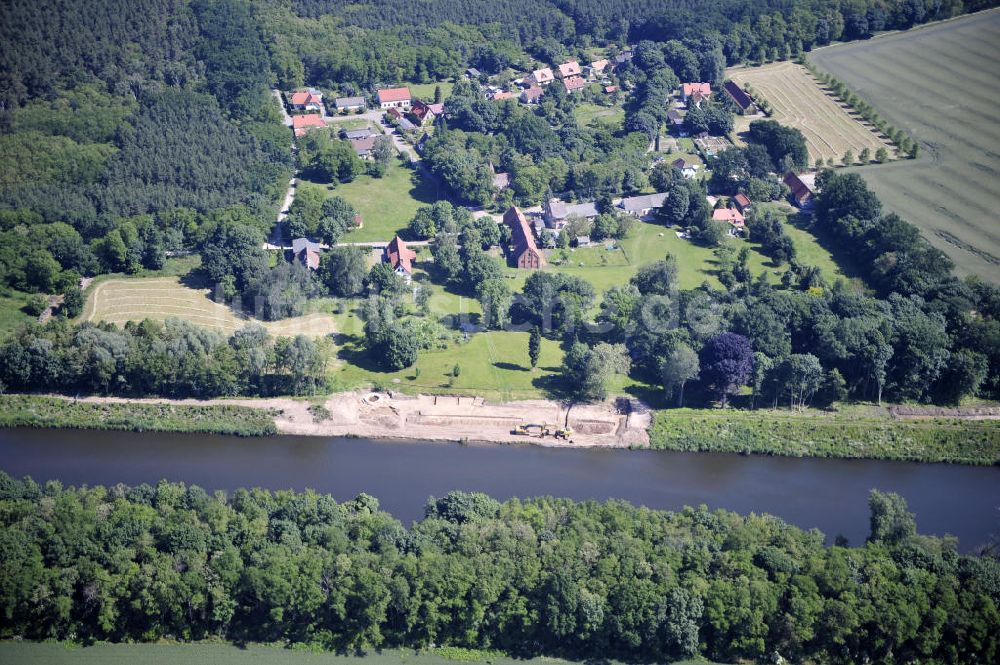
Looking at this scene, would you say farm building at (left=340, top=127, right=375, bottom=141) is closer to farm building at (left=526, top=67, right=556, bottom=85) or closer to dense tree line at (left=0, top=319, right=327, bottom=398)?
farm building at (left=526, top=67, right=556, bottom=85)

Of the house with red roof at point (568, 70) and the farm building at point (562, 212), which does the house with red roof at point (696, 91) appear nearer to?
the house with red roof at point (568, 70)

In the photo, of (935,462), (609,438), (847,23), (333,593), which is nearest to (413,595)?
(333,593)

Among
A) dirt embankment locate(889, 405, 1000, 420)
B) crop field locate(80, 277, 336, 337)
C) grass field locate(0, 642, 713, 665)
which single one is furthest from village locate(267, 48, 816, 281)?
grass field locate(0, 642, 713, 665)

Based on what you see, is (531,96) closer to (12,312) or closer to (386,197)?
(386,197)

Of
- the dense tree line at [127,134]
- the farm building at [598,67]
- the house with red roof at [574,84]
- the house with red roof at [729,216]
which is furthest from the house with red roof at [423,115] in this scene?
the house with red roof at [729,216]

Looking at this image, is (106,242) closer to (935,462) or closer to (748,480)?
(748,480)

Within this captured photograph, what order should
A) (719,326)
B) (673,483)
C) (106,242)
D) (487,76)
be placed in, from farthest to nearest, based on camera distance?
(487,76) → (106,242) → (719,326) → (673,483)

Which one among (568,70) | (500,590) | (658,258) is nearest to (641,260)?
(658,258)
